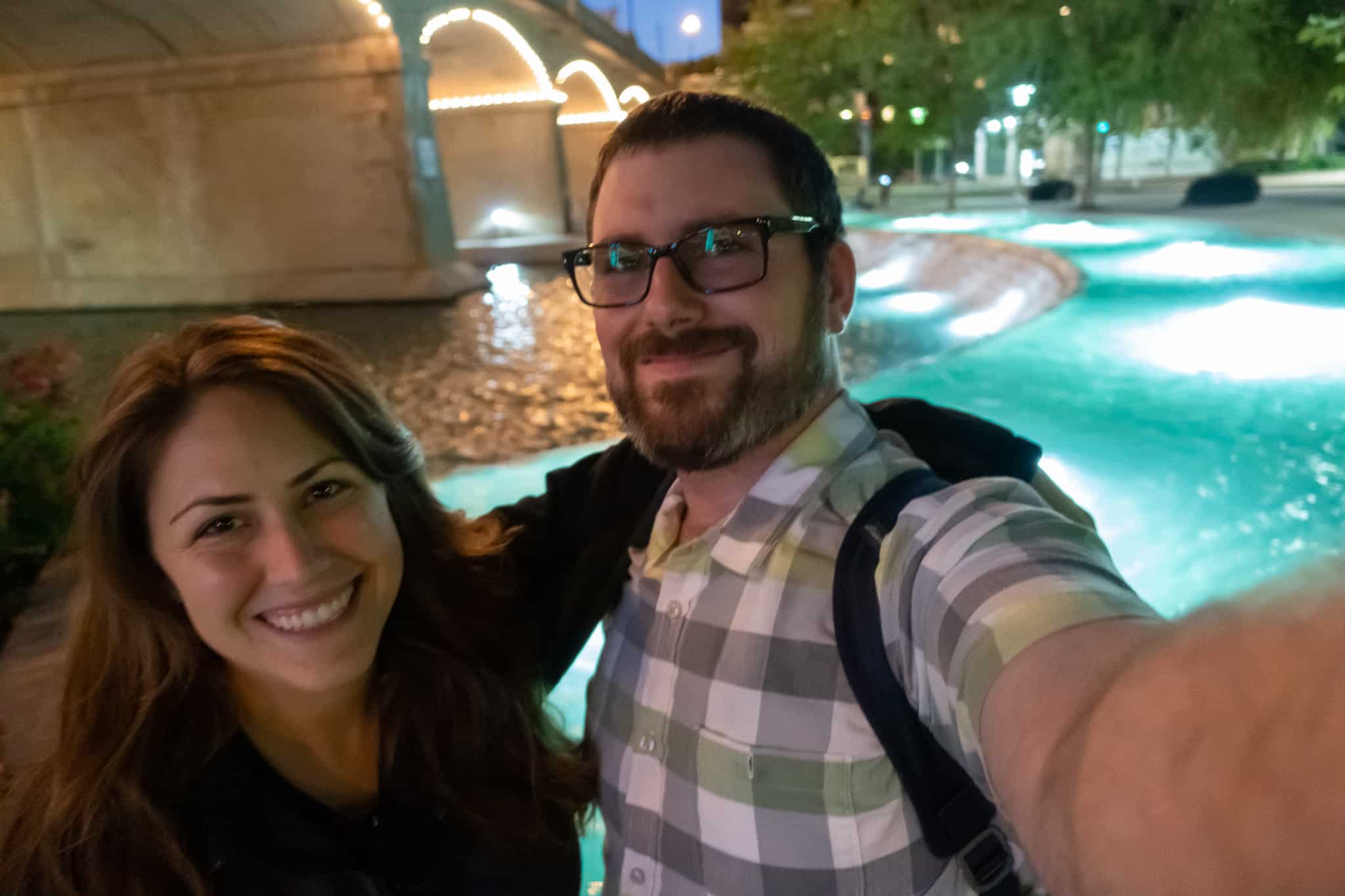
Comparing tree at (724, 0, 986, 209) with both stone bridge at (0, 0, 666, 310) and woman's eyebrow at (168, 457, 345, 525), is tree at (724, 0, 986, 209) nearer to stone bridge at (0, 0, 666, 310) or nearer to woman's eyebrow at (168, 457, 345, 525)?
stone bridge at (0, 0, 666, 310)

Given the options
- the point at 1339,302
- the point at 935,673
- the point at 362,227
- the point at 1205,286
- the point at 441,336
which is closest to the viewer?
the point at 935,673

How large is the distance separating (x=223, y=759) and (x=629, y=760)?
2.40ft

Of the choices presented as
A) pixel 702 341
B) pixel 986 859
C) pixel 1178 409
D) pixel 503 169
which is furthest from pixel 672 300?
pixel 503 169

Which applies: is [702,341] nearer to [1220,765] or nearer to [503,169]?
[1220,765]

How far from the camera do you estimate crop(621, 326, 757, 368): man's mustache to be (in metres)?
1.54

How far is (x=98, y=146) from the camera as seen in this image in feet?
53.0

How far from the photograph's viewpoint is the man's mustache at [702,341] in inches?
60.6

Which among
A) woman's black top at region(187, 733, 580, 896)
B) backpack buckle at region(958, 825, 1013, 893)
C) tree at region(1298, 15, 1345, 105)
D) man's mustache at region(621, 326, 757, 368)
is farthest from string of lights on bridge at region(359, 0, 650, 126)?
backpack buckle at region(958, 825, 1013, 893)

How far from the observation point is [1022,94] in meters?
17.8

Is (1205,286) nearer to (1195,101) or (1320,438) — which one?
(1320,438)

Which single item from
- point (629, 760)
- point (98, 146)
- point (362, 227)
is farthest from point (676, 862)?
point (98, 146)

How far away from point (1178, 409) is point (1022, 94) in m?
13.8

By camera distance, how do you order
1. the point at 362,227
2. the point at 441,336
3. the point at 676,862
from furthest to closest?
the point at 362,227 → the point at 441,336 → the point at 676,862

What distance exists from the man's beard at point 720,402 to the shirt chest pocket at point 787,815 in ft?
1.70
